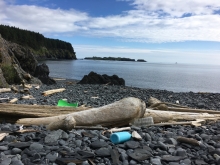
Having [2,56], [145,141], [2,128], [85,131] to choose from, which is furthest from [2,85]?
[145,141]

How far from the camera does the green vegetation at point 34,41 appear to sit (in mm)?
128275

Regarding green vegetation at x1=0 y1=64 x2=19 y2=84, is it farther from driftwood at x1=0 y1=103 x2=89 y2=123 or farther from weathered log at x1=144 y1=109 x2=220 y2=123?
weathered log at x1=144 y1=109 x2=220 y2=123

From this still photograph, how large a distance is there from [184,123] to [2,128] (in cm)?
428

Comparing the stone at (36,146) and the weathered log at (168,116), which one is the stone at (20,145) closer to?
the stone at (36,146)

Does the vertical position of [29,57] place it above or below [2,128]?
above

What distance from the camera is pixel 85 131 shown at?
4.80 m

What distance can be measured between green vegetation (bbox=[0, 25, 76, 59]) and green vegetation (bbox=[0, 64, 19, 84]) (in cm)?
11521

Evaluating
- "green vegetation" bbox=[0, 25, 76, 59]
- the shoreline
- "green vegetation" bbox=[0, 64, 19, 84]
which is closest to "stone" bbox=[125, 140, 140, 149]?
the shoreline

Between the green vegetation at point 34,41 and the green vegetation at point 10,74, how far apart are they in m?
115

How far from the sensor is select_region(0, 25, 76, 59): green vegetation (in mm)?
128275

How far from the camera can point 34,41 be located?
146m

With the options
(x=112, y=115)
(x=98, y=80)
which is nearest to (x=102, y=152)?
(x=112, y=115)

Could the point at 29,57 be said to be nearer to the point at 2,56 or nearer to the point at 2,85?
the point at 2,56

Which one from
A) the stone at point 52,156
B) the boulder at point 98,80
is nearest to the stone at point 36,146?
the stone at point 52,156
